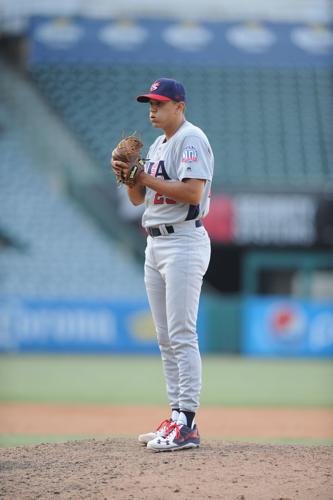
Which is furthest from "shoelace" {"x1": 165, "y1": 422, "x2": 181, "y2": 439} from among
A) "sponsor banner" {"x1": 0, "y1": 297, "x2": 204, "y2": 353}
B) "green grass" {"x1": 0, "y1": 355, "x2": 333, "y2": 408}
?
"sponsor banner" {"x1": 0, "y1": 297, "x2": 204, "y2": 353}

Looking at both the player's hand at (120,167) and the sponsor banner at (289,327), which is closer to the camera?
the player's hand at (120,167)

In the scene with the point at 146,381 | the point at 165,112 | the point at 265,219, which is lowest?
the point at 146,381

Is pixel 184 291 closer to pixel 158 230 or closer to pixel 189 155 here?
pixel 158 230

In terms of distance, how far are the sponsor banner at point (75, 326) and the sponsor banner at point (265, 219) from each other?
81.4 inches

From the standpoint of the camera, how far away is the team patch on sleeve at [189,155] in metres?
4.47

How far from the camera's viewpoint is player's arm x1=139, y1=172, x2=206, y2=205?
441 cm

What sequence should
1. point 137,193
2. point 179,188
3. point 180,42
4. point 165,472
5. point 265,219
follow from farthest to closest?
point 180,42
point 265,219
point 137,193
point 179,188
point 165,472

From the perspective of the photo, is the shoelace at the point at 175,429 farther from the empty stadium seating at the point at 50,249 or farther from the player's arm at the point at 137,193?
the empty stadium seating at the point at 50,249

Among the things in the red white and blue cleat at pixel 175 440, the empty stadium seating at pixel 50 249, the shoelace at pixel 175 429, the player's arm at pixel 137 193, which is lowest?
the red white and blue cleat at pixel 175 440

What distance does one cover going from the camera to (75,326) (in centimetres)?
1547

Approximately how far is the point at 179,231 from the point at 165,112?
63 centimetres

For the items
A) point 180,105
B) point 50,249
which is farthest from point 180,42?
point 180,105

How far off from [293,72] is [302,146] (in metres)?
2.51

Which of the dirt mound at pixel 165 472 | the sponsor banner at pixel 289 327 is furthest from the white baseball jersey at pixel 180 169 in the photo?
the sponsor banner at pixel 289 327
